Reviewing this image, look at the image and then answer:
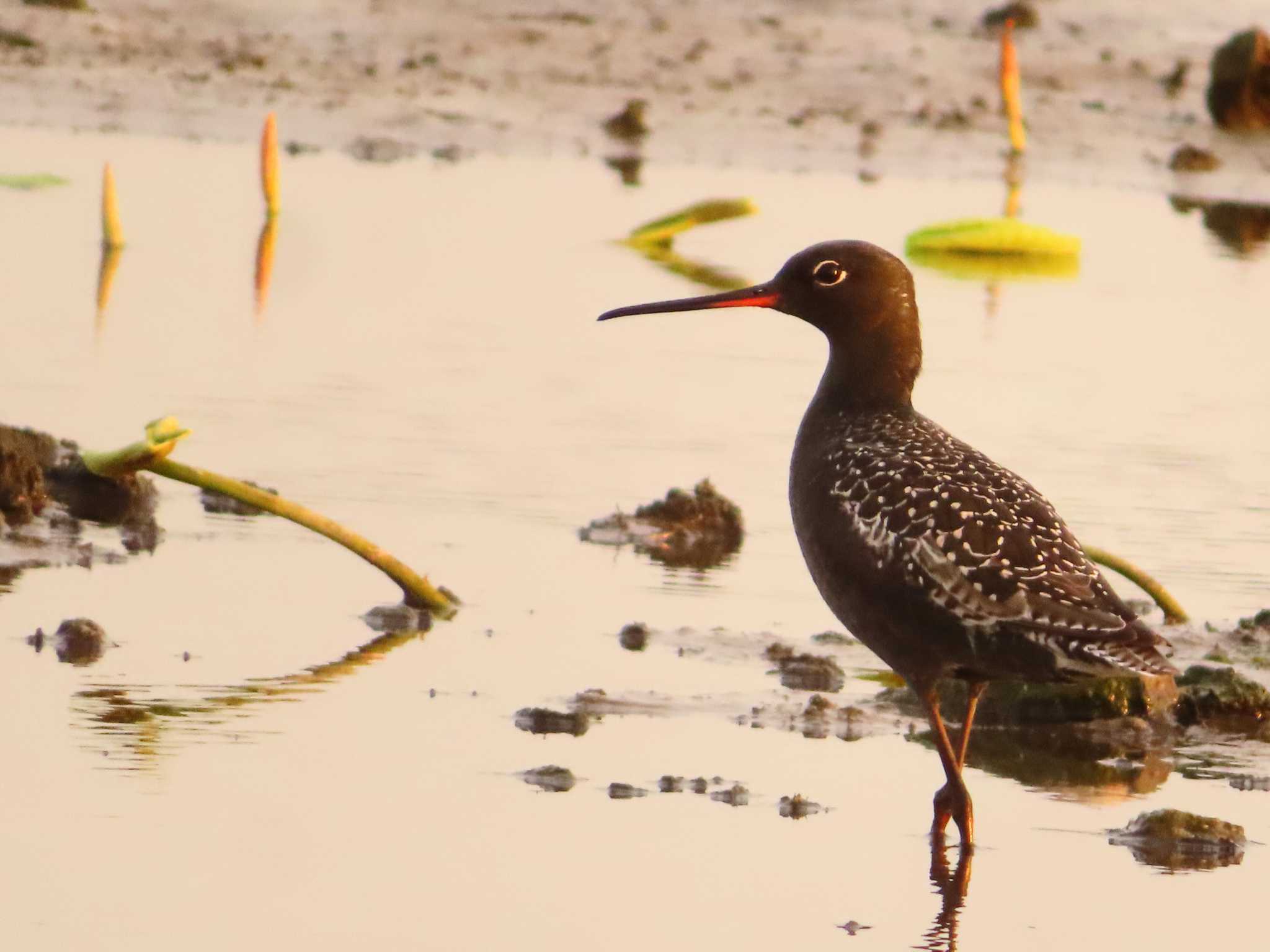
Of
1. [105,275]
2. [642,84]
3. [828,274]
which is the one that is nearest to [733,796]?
[828,274]

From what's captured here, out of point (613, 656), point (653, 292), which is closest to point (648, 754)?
point (613, 656)

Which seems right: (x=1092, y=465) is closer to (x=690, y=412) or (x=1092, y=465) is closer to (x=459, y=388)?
(x=690, y=412)

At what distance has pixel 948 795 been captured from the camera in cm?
661

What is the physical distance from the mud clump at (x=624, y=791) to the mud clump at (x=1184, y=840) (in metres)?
1.12

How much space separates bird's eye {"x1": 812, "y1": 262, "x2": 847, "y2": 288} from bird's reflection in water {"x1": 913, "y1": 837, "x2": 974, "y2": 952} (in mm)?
1752

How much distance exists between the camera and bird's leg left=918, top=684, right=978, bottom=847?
258 inches

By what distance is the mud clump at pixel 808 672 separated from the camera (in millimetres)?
7801

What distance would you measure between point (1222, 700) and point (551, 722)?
191 cm

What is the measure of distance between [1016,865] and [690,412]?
483 cm

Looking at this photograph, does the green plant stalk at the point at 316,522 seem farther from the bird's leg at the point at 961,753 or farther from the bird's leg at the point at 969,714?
the bird's leg at the point at 969,714

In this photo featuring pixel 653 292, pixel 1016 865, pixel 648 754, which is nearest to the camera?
pixel 1016 865

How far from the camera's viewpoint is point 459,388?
11.2m

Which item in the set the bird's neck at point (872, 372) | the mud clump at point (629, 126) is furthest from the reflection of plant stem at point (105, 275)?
the mud clump at point (629, 126)

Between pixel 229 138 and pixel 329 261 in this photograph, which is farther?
pixel 229 138
